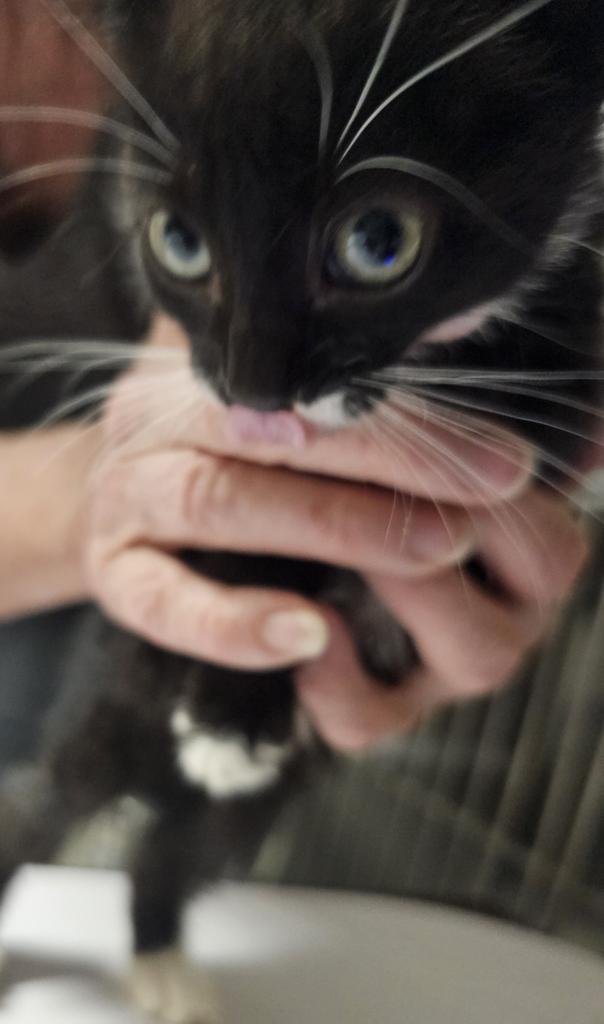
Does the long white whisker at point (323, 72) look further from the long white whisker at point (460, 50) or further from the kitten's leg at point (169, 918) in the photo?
the kitten's leg at point (169, 918)

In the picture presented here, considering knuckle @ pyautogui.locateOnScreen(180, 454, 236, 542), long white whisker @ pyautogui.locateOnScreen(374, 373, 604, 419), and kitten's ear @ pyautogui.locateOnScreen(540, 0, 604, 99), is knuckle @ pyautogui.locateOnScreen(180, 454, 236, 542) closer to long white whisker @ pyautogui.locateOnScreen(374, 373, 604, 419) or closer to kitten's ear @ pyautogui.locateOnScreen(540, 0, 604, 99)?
long white whisker @ pyautogui.locateOnScreen(374, 373, 604, 419)

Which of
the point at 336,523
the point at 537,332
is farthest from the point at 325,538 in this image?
the point at 537,332

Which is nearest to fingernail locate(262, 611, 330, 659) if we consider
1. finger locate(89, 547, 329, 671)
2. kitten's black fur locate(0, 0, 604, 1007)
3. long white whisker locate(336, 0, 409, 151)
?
finger locate(89, 547, 329, 671)

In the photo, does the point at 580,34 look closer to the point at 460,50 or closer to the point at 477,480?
the point at 460,50

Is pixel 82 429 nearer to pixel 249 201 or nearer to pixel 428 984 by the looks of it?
pixel 249 201

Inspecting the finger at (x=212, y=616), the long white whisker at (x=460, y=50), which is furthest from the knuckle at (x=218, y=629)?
the long white whisker at (x=460, y=50)

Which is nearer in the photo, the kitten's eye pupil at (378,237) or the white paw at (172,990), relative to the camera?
the kitten's eye pupil at (378,237)

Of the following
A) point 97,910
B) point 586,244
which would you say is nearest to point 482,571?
point 586,244
